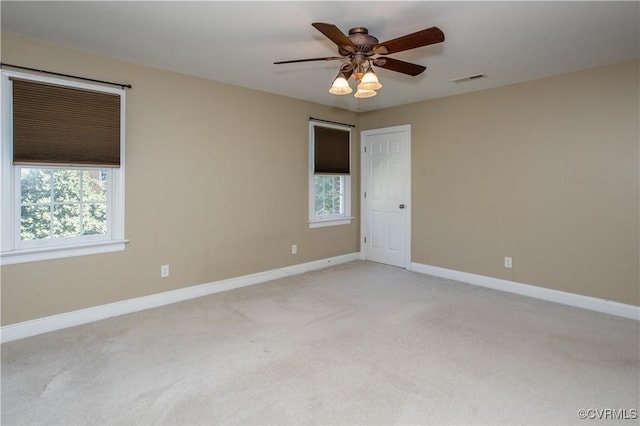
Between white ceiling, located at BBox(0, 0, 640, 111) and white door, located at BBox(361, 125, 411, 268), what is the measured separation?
5.16ft

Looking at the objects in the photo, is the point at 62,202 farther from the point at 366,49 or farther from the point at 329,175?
the point at 329,175

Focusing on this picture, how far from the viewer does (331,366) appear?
247cm

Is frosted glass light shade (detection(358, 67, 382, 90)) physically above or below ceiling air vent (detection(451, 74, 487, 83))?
below

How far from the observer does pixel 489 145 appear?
4.32m

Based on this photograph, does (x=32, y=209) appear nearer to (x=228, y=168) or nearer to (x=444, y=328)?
(x=228, y=168)

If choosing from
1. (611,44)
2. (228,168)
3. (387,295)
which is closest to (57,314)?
(228,168)

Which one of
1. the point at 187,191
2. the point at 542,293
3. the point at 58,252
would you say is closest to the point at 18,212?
the point at 58,252

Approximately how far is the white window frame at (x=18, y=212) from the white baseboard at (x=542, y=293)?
153 inches

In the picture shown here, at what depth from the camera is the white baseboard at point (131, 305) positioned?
2.92 meters

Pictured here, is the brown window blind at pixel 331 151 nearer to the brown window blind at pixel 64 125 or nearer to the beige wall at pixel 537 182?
the beige wall at pixel 537 182

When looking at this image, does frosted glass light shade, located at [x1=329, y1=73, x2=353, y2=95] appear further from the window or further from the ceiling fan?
the window

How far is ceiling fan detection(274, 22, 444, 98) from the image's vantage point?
86.4 inches

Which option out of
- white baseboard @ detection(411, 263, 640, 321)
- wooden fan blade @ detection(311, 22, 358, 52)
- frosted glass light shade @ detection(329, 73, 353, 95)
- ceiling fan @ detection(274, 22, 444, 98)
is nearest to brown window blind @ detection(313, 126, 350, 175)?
white baseboard @ detection(411, 263, 640, 321)

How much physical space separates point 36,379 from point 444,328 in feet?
10.1
